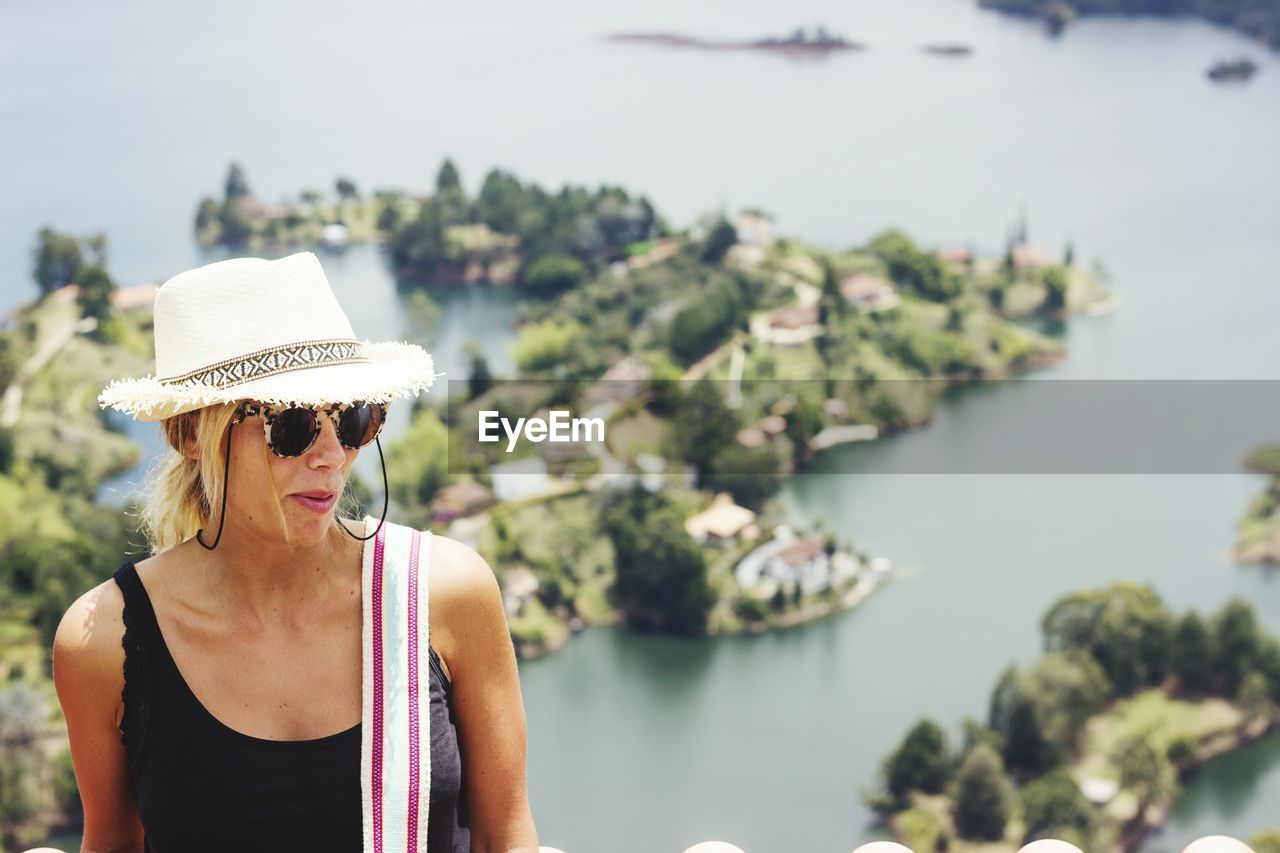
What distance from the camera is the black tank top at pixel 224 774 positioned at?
2.45 feet

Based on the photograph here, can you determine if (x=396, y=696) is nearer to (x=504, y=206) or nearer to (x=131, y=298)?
(x=131, y=298)

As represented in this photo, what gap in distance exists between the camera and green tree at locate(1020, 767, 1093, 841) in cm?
1002

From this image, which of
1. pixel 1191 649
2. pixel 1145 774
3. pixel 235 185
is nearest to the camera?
pixel 1145 774

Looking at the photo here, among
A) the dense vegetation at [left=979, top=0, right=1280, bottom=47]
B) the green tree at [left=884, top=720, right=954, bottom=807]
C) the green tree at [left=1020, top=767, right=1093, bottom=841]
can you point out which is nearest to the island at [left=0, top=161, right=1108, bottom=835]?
the green tree at [left=884, top=720, right=954, bottom=807]

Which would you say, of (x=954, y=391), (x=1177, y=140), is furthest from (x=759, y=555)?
(x=1177, y=140)

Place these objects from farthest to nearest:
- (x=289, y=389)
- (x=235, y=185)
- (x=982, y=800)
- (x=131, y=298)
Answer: (x=235, y=185), (x=131, y=298), (x=982, y=800), (x=289, y=389)

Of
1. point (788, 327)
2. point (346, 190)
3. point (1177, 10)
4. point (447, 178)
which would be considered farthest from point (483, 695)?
point (1177, 10)

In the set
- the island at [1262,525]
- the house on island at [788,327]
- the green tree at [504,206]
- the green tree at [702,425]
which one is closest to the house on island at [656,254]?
the green tree at [504,206]

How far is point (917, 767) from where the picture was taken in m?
10.5

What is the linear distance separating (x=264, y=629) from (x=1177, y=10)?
29483 mm

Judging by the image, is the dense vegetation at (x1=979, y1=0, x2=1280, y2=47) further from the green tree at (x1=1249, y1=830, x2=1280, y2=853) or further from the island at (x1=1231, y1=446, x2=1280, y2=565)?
the green tree at (x1=1249, y1=830, x2=1280, y2=853)

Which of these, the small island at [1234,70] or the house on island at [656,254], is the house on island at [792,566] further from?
the small island at [1234,70]

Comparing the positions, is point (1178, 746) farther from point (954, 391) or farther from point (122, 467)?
point (122, 467)

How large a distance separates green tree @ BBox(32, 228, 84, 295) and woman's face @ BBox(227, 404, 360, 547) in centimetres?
1919
